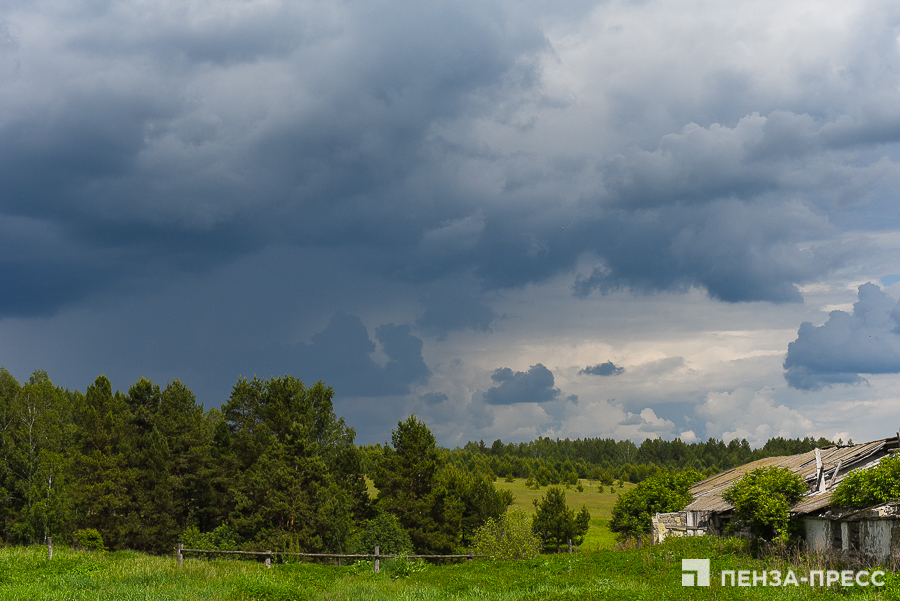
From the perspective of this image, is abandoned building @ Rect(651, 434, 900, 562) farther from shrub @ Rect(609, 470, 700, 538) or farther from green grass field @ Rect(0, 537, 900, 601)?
green grass field @ Rect(0, 537, 900, 601)

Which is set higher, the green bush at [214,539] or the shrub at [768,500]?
the shrub at [768,500]

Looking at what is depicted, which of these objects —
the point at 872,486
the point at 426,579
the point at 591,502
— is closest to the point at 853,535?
the point at 872,486

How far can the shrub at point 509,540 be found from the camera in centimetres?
4772

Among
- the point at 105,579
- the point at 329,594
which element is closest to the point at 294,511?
the point at 105,579

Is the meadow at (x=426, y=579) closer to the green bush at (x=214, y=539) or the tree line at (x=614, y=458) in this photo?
the green bush at (x=214, y=539)

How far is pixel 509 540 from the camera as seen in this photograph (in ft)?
161

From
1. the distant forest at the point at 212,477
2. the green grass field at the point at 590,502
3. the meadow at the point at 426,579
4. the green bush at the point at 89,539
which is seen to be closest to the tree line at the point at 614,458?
the green grass field at the point at 590,502

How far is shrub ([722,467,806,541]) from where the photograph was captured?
86.1 feet

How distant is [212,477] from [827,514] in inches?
Result: 2047

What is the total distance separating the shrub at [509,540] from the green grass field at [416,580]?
60.6ft

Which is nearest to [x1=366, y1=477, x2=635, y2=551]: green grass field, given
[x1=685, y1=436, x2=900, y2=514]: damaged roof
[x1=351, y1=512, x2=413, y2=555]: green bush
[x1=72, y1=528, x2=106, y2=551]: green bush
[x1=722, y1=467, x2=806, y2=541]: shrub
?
[x1=351, y1=512, x2=413, y2=555]: green bush

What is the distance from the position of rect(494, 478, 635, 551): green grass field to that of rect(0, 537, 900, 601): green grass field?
141 ft

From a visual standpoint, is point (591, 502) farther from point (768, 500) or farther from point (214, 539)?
point (768, 500)

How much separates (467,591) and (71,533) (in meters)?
47.7
